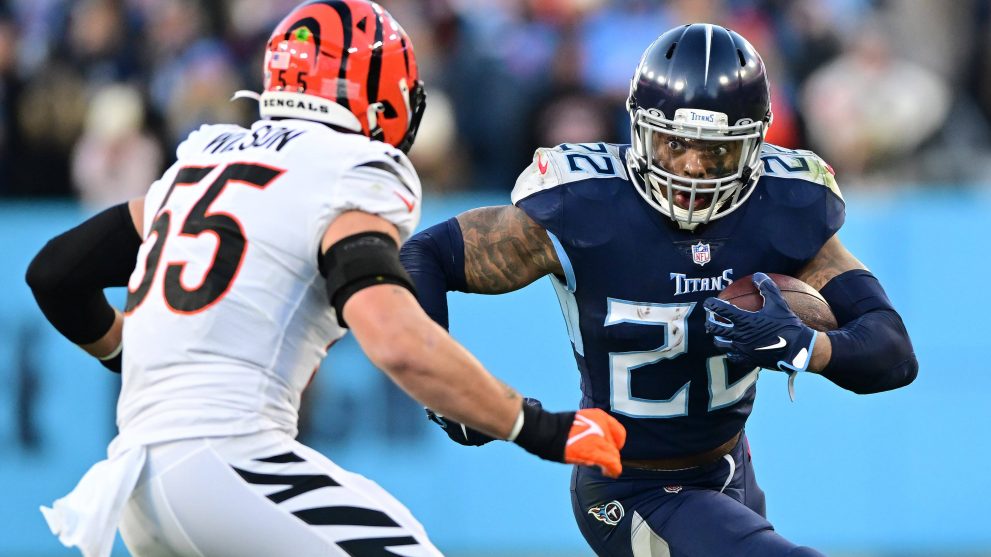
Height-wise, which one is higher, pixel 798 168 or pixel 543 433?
pixel 798 168

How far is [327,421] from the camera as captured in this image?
809 centimetres

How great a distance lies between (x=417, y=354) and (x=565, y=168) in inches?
55.6

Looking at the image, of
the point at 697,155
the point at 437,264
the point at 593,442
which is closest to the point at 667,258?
the point at 697,155

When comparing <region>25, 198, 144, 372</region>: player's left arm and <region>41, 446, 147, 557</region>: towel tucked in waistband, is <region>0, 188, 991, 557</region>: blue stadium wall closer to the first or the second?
<region>25, 198, 144, 372</region>: player's left arm

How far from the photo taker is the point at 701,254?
440 centimetres

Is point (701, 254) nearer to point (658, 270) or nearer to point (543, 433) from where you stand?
point (658, 270)

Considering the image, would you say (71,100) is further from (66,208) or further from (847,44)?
(847,44)

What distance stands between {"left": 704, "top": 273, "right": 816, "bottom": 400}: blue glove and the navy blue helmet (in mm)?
405

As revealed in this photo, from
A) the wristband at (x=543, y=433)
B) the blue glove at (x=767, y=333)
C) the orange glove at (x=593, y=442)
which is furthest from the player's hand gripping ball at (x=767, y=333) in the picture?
the wristband at (x=543, y=433)

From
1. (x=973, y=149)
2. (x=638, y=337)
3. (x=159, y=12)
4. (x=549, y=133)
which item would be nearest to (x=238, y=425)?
(x=638, y=337)

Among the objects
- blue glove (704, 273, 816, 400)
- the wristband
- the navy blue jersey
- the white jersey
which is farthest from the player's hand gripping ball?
the white jersey

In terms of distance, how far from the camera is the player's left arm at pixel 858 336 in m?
4.11

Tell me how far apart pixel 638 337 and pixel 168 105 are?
4.96m

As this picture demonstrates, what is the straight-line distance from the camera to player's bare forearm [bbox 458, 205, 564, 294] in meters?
4.46
